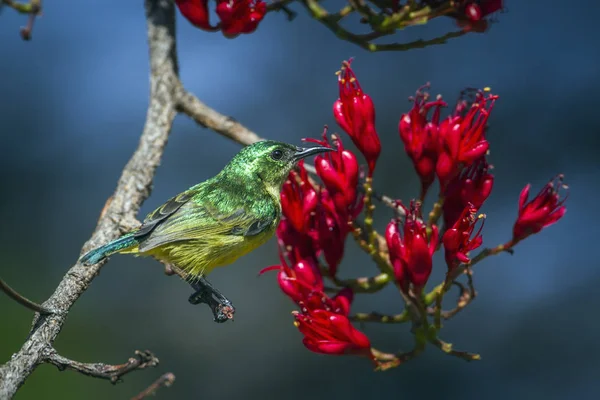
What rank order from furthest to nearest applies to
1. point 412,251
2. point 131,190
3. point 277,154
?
point 277,154
point 131,190
point 412,251

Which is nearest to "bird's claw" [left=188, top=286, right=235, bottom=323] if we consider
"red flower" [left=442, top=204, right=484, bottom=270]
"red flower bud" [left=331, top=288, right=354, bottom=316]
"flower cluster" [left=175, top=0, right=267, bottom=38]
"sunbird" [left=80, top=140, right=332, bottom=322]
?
"sunbird" [left=80, top=140, right=332, bottom=322]

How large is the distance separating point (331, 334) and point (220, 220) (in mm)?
676

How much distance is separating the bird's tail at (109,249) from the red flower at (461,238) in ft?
3.31

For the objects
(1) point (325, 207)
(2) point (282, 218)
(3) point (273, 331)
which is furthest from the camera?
(3) point (273, 331)

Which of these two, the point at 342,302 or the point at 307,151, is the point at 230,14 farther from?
the point at 342,302

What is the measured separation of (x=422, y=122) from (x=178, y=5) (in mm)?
1068

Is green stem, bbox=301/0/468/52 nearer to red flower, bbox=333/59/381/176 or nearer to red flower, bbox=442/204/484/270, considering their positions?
red flower, bbox=333/59/381/176

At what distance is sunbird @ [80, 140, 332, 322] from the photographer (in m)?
2.57

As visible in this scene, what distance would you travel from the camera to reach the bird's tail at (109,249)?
217 cm

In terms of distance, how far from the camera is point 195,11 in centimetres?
282

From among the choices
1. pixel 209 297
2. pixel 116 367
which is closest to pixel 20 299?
pixel 116 367

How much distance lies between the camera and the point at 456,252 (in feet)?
7.45

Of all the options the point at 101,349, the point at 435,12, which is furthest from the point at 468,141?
the point at 101,349

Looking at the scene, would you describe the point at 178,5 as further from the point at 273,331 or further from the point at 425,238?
the point at 273,331
